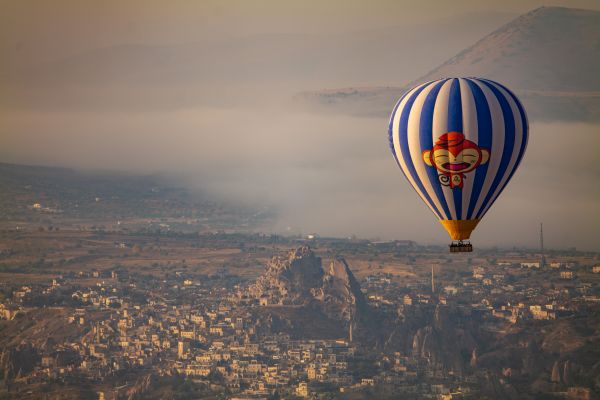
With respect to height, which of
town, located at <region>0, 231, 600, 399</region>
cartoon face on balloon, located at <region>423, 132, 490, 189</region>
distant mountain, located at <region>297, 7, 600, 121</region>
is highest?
distant mountain, located at <region>297, 7, 600, 121</region>

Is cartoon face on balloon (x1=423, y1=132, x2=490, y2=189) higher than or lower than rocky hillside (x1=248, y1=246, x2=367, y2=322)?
higher

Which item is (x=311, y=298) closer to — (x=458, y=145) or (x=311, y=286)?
(x=311, y=286)

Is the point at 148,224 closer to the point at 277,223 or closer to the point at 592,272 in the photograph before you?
the point at 277,223

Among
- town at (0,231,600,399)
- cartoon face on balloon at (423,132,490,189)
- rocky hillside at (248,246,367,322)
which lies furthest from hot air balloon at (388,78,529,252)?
rocky hillside at (248,246,367,322)

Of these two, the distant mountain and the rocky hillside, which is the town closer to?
the rocky hillside

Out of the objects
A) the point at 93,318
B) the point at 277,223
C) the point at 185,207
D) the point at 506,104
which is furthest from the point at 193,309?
the point at 506,104

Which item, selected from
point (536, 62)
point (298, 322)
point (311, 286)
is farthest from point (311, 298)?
point (536, 62)
